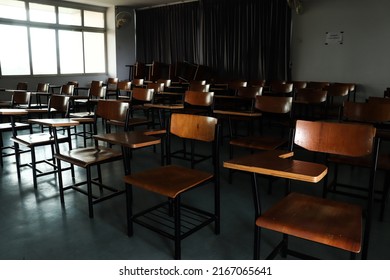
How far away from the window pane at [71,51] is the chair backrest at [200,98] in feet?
20.5

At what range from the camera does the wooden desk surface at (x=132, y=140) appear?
6.84 ft

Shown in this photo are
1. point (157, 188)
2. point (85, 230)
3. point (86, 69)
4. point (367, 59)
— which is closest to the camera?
point (157, 188)

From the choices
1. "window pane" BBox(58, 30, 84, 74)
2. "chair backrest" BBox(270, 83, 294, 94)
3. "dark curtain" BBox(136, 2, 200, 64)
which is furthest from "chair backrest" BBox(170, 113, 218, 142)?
"window pane" BBox(58, 30, 84, 74)

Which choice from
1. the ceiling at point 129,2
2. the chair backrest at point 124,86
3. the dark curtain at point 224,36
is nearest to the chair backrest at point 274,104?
the chair backrest at point 124,86

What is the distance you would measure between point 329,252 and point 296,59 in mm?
5728

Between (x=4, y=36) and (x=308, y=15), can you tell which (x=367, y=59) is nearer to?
(x=308, y=15)

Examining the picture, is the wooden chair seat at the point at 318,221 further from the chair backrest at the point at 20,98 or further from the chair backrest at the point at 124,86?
the chair backrest at the point at 124,86

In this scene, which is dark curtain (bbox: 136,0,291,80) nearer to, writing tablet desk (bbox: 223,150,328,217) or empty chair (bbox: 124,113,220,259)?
empty chair (bbox: 124,113,220,259)

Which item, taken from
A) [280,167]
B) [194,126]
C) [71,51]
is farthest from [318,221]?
[71,51]

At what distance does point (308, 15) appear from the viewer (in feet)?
21.9

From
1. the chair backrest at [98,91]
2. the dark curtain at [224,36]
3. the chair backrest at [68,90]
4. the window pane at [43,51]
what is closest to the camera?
the chair backrest at [98,91]

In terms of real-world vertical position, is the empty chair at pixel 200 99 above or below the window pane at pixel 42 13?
below

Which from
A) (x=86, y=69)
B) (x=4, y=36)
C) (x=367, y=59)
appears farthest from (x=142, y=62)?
(x=367, y=59)
